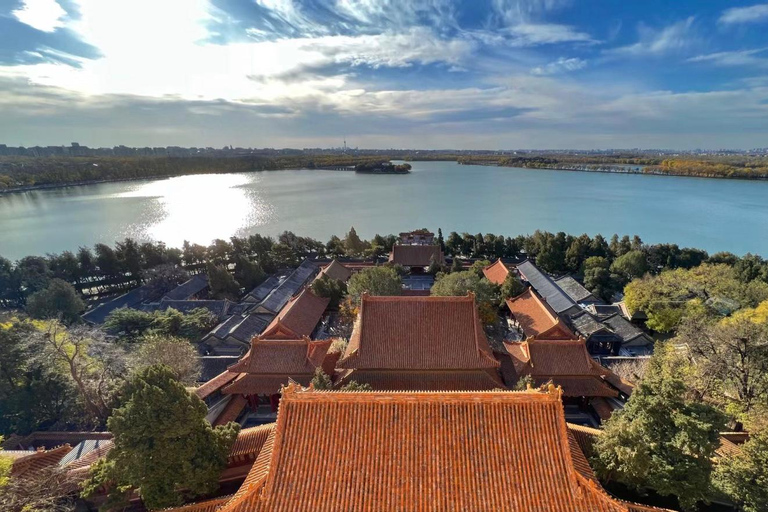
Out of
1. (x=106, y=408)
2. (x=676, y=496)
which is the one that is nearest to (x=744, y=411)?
(x=676, y=496)

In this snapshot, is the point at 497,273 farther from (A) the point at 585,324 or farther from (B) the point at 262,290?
(B) the point at 262,290

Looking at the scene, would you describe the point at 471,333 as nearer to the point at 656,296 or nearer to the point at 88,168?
the point at 656,296

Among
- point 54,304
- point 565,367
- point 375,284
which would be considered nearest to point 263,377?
point 375,284

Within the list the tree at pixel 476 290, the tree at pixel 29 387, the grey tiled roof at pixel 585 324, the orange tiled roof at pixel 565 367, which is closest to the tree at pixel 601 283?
the grey tiled roof at pixel 585 324

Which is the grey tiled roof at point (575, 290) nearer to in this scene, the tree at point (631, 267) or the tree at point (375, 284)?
the tree at point (631, 267)

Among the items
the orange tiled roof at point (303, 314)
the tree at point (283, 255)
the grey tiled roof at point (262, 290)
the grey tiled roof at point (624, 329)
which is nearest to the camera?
the orange tiled roof at point (303, 314)

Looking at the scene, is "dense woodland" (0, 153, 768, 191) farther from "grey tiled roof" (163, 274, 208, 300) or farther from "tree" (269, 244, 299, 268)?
"tree" (269, 244, 299, 268)
